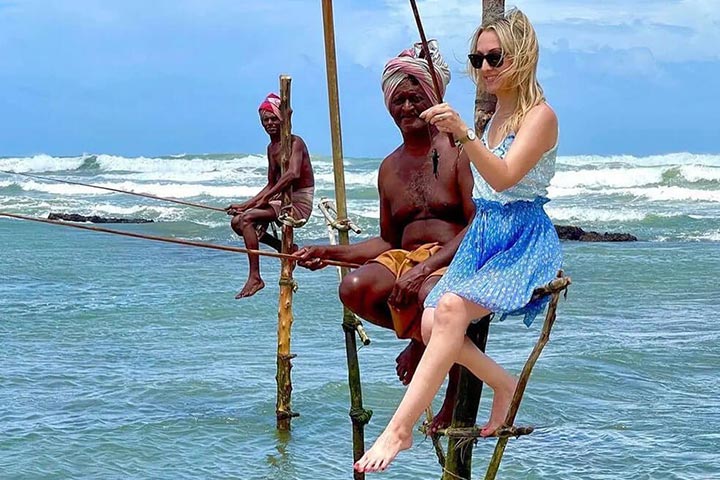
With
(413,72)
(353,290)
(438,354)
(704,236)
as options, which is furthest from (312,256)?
(704,236)

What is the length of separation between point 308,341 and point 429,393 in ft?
29.6

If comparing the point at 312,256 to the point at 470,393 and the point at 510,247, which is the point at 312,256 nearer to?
the point at 470,393

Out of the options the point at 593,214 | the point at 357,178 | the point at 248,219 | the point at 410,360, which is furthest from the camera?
the point at 357,178

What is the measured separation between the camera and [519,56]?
4.14 meters

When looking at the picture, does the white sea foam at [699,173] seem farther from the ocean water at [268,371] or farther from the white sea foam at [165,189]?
the white sea foam at [165,189]

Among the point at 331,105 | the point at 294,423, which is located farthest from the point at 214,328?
the point at 331,105

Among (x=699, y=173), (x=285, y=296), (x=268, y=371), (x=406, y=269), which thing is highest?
(x=699, y=173)

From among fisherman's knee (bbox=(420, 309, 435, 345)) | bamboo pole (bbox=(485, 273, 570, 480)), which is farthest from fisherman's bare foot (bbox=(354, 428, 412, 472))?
bamboo pole (bbox=(485, 273, 570, 480))

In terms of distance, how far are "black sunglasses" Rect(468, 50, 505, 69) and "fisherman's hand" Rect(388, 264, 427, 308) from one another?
0.79m

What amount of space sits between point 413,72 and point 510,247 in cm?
81

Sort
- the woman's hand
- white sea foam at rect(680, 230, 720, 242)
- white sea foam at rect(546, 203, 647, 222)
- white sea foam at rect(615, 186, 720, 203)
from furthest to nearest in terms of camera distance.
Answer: white sea foam at rect(615, 186, 720, 203) → white sea foam at rect(546, 203, 647, 222) → white sea foam at rect(680, 230, 720, 242) → the woman's hand

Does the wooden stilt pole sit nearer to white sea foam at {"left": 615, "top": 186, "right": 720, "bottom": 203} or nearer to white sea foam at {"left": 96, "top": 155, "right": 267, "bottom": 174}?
white sea foam at {"left": 615, "top": 186, "right": 720, "bottom": 203}

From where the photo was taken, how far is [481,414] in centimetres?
973

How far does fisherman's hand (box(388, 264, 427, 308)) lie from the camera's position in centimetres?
452
